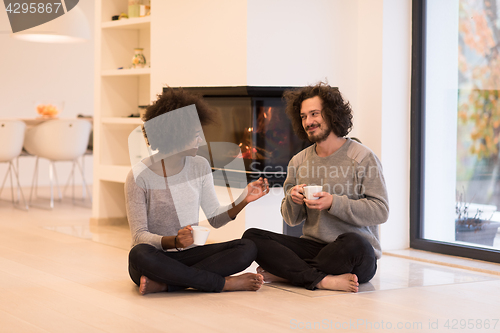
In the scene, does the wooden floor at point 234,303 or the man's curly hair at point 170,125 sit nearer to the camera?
the wooden floor at point 234,303

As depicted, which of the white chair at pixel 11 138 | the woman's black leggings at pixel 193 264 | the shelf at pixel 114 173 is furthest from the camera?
the white chair at pixel 11 138

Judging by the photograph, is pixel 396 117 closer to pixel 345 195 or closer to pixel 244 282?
pixel 345 195

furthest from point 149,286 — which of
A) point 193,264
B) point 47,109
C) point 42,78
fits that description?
point 42,78

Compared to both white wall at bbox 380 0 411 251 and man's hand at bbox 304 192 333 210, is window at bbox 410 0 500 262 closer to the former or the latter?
white wall at bbox 380 0 411 251

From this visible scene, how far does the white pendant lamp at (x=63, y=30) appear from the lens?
5.80 meters

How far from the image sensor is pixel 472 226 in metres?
3.39

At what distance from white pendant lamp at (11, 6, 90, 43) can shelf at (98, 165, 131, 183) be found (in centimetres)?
192

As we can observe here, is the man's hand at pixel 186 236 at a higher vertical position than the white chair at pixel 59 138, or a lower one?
lower

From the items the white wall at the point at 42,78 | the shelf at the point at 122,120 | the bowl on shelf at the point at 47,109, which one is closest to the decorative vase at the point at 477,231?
the shelf at the point at 122,120

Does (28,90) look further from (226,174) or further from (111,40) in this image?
(226,174)

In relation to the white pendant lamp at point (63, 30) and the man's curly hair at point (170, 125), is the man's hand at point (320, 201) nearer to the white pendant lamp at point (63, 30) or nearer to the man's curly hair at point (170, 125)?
the man's curly hair at point (170, 125)

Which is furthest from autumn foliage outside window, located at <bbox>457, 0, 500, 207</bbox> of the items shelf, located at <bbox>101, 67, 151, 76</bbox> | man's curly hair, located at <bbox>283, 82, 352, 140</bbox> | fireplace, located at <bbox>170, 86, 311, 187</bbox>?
shelf, located at <bbox>101, 67, 151, 76</bbox>

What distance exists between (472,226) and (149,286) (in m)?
1.93

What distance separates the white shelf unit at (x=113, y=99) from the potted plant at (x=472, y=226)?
7.75ft
